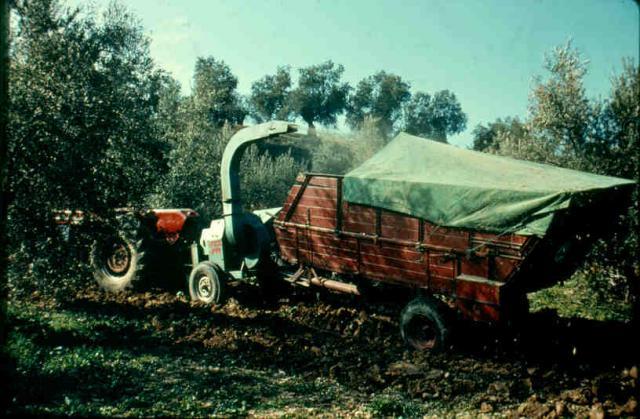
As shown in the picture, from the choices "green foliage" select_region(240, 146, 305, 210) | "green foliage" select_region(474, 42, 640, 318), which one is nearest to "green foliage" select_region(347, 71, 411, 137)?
"green foliage" select_region(240, 146, 305, 210)

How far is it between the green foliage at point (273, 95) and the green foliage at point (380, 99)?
7.11 m

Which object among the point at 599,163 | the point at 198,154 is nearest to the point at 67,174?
the point at 198,154

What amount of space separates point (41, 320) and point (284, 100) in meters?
45.7

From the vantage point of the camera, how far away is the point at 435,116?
57.6 meters

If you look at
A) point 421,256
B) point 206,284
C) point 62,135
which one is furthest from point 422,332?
point 62,135

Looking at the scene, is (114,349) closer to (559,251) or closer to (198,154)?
(559,251)

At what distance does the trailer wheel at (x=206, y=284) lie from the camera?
30.2 ft

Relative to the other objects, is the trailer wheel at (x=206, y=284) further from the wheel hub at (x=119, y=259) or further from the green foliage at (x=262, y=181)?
the green foliage at (x=262, y=181)

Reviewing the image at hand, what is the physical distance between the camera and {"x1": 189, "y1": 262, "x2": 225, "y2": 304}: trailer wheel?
30.2 ft

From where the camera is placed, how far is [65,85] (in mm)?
7215

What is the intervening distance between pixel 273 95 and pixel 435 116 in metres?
20.3

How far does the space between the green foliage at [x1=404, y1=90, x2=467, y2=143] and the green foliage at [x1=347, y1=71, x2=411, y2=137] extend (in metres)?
1.76

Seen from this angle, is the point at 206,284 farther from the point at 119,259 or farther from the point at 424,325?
the point at 424,325

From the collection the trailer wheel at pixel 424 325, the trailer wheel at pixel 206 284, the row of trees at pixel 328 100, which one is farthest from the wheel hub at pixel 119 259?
the row of trees at pixel 328 100
